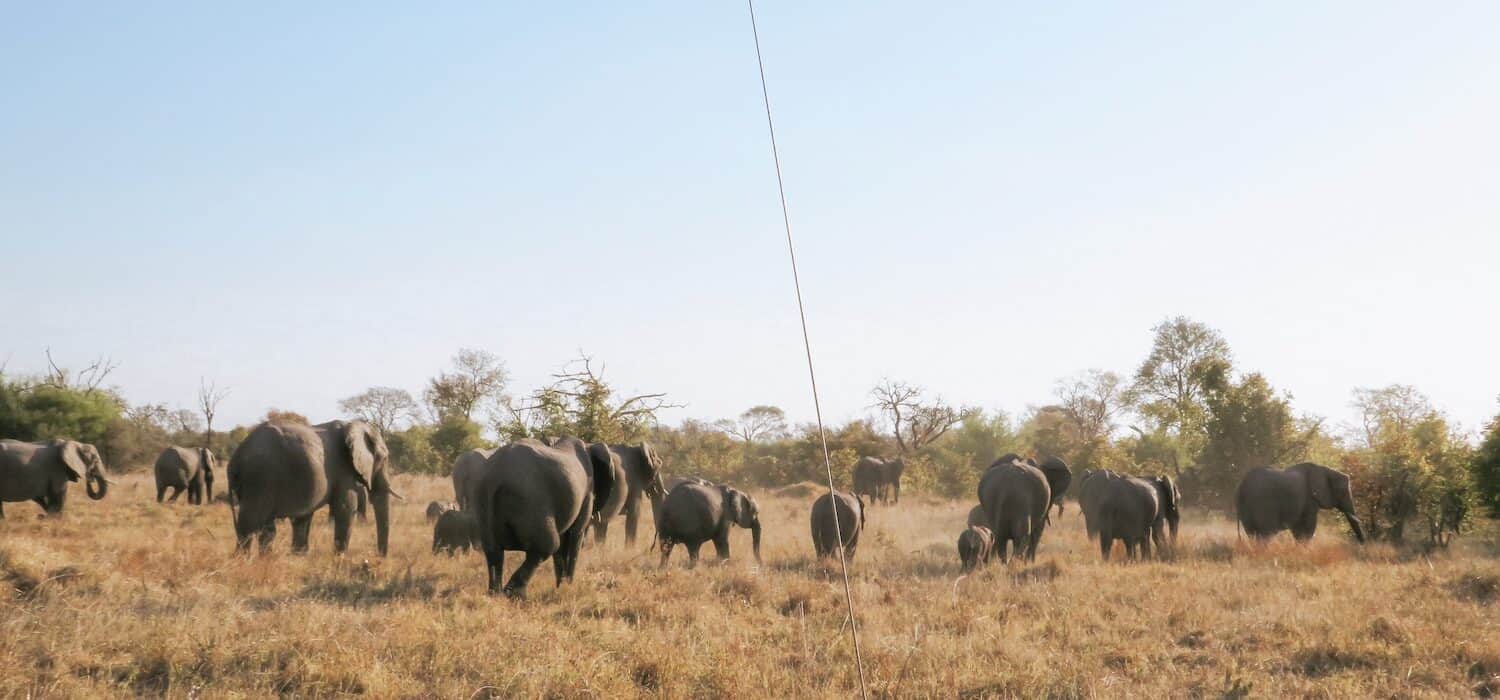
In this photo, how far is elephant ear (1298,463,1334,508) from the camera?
744 inches

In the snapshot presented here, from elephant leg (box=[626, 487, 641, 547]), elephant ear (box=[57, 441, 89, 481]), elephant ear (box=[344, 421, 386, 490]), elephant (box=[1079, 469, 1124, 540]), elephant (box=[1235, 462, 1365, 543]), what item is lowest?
elephant (box=[1235, 462, 1365, 543])

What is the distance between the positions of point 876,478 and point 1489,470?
69.4 feet

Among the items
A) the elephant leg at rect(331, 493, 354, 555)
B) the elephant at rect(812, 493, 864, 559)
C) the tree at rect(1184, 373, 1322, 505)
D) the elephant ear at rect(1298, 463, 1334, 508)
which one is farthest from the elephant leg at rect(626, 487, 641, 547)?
the tree at rect(1184, 373, 1322, 505)

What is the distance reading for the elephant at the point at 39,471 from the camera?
52.4 ft

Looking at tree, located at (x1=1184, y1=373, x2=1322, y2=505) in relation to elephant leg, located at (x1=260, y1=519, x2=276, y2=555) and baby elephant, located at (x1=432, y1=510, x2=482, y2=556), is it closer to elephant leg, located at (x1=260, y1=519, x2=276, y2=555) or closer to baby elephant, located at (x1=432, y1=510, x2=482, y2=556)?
baby elephant, located at (x1=432, y1=510, x2=482, y2=556)

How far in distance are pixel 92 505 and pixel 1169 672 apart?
2142cm

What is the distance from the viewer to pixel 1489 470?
18.8 metres

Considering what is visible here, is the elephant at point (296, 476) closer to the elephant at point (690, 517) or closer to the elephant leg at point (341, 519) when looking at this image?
the elephant leg at point (341, 519)

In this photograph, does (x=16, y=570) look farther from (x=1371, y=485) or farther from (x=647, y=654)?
(x=1371, y=485)

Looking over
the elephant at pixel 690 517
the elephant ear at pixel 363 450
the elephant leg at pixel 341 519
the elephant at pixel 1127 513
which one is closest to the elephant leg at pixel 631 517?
the elephant at pixel 690 517

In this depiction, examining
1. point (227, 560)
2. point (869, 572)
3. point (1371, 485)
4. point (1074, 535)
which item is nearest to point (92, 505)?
point (227, 560)

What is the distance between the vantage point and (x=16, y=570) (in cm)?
877

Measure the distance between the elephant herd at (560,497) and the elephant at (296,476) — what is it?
17 mm

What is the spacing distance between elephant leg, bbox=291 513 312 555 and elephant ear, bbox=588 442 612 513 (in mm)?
4615
